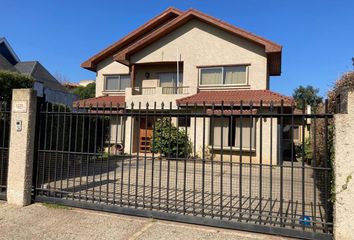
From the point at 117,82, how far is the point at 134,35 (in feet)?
11.0

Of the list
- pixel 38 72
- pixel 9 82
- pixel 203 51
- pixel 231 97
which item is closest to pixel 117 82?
pixel 203 51

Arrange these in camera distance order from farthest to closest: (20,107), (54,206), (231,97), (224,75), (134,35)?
1. (134,35)
2. (224,75)
3. (231,97)
4. (20,107)
5. (54,206)

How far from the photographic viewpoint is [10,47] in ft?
98.0

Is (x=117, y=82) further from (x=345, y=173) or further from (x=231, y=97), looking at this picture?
(x=345, y=173)

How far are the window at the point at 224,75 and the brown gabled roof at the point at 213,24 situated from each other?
5.39ft

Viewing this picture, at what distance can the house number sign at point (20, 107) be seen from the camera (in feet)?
20.0

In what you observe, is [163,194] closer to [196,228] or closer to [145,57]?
[196,228]

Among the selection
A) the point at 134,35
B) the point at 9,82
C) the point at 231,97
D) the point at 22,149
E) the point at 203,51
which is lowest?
the point at 22,149

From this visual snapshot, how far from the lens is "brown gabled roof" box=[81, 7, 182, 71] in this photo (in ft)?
64.8

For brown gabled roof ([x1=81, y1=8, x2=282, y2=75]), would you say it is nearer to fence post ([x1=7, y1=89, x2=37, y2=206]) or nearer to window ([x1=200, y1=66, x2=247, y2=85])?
window ([x1=200, y1=66, x2=247, y2=85])

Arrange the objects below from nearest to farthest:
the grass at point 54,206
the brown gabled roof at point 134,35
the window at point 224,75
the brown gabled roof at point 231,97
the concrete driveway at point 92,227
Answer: the concrete driveway at point 92,227 < the grass at point 54,206 < the brown gabled roof at point 231,97 < the window at point 224,75 < the brown gabled roof at point 134,35

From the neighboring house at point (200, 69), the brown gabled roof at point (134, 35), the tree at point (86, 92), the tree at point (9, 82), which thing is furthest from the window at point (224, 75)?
the tree at point (86, 92)

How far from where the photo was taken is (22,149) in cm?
606

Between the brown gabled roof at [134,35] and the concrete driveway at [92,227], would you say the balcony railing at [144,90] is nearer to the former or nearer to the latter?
the brown gabled roof at [134,35]
